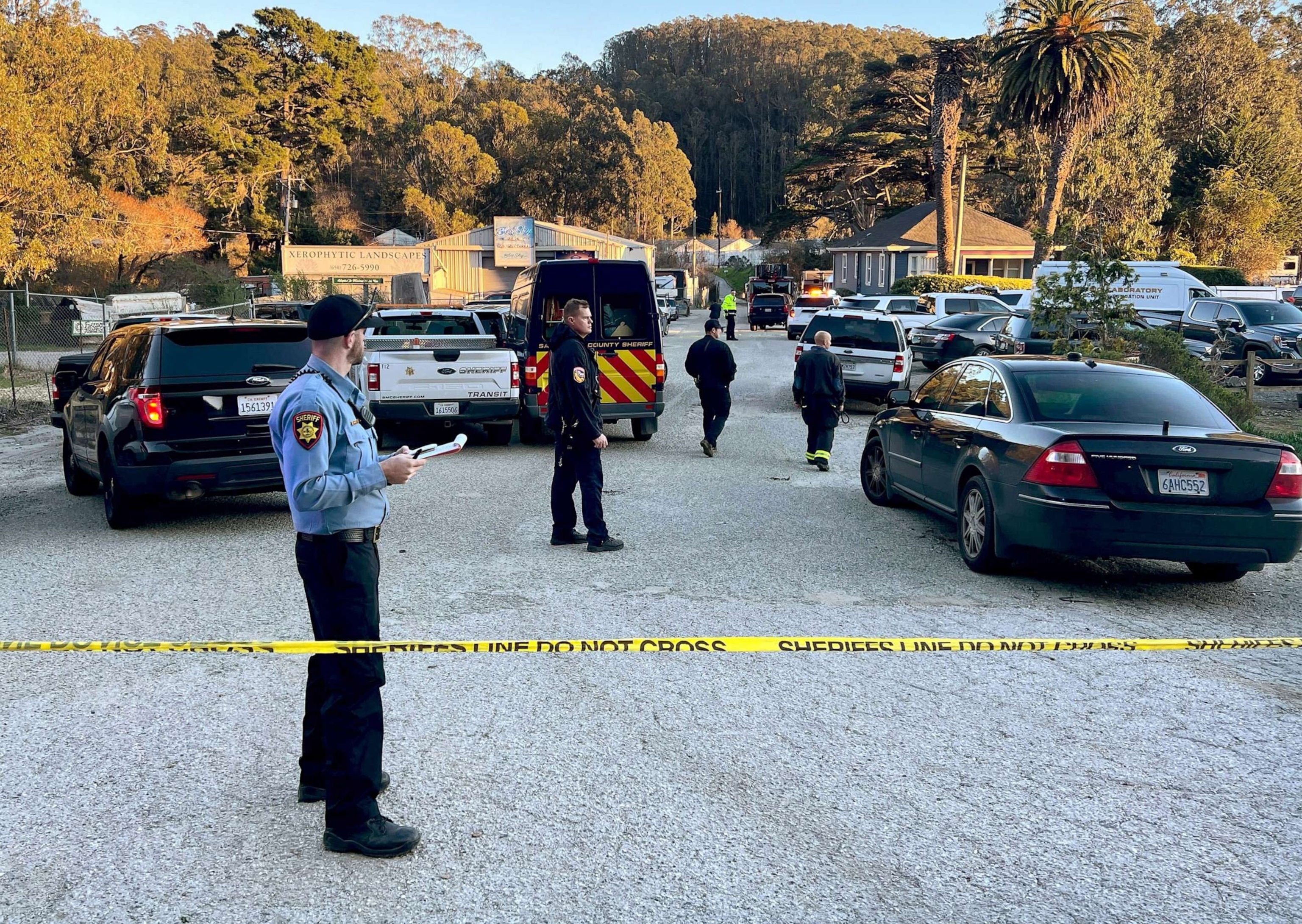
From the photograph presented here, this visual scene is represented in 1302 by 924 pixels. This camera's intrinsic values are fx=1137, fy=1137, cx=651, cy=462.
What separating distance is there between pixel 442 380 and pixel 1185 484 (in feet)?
30.0

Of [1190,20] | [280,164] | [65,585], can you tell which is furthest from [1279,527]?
[1190,20]

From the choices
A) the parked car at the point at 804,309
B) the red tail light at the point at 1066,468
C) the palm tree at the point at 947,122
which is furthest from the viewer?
the palm tree at the point at 947,122

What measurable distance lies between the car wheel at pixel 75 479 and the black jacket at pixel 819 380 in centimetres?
727

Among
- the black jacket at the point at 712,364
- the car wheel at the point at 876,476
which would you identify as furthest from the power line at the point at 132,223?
the car wheel at the point at 876,476

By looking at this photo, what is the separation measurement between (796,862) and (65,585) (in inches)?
223

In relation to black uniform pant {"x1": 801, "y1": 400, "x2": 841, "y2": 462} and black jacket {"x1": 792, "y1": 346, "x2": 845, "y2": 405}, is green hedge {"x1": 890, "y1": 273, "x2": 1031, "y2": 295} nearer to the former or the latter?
black jacket {"x1": 792, "y1": 346, "x2": 845, "y2": 405}

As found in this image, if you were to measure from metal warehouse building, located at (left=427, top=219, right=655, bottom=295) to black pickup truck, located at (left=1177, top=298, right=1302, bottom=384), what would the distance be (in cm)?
3735

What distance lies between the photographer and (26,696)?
17.7 feet

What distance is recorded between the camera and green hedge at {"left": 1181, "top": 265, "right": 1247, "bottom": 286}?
49.6 meters

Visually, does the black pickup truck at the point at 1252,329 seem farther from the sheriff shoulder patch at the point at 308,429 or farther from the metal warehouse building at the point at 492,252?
the metal warehouse building at the point at 492,252

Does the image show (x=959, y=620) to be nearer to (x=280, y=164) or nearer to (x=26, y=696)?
(x=26, y=696)

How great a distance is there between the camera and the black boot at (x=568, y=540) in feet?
28.4

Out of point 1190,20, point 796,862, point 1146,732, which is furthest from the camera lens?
point 1190,20

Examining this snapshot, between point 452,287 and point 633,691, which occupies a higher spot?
point 452,287
